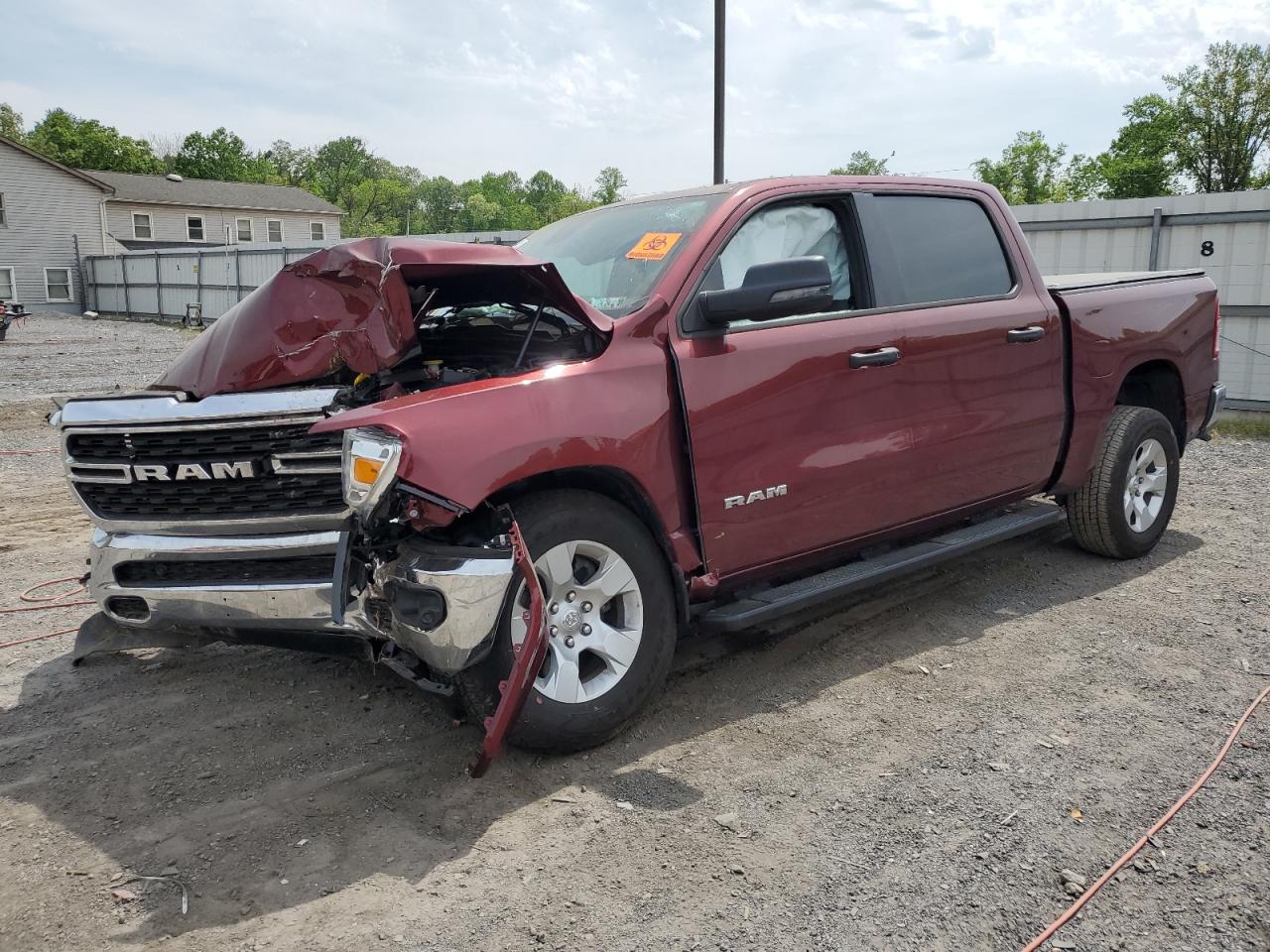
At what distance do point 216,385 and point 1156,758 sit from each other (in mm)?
3450

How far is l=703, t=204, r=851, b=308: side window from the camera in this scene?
3994 mm

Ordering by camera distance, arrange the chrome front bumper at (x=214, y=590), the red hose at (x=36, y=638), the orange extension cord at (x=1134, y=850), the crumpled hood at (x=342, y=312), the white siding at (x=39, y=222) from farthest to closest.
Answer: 1. the white siding at (x=39, y=222)
2. the red hose at (x=36, y=638)
3. the crumpled hood at (x=342, y=312)
4. the chrome front bumper at (x=214, y=590)
5. the orange extension cord at (x=1134, y=850)

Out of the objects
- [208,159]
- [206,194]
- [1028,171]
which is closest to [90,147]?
[208,159]

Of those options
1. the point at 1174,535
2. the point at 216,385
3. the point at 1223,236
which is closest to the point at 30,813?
the point at 216,385

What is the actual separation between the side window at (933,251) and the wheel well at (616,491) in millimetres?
1524

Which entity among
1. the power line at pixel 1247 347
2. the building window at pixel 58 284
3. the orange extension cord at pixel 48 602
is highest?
the building window at pixel 58 284

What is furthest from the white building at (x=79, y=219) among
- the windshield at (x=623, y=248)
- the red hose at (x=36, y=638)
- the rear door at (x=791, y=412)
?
the rear door at (x=791, y=412)

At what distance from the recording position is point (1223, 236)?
10617mm

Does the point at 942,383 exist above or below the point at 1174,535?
above

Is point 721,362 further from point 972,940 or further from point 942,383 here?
point 972,940

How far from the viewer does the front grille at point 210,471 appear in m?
3.28

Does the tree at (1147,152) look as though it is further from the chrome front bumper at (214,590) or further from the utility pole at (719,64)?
the chrome front bumper at (214,590)

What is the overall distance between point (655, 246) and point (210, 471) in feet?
6.16

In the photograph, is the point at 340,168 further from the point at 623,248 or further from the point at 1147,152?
the point at 623,248
